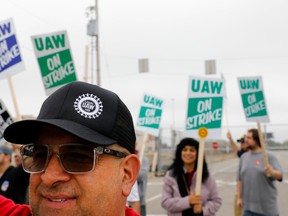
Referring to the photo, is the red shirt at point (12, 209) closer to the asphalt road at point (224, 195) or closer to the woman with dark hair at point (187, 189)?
the woman with dark hair at point (187, 189)

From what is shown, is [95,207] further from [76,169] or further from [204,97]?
[204,97]

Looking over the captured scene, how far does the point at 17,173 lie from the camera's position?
4.58 m

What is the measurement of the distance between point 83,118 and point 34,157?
0.73 ft

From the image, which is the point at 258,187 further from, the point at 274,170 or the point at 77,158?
the point at 77,158

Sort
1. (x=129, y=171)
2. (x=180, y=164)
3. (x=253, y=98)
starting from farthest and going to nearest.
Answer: (x=253, y=98) → (x=180, y=164) → (x=129, y=171)

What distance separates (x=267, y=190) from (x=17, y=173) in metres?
3.02

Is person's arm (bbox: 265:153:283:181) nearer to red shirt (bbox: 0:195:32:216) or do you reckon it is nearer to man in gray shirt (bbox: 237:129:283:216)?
man in gray shirt (bbox: 237:129:283:216)

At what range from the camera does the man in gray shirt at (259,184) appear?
531 cm

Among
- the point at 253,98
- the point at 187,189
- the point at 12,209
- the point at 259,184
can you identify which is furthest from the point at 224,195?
the point at 12,209

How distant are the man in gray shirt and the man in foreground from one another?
420cm

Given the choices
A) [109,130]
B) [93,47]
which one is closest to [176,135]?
[93,47]

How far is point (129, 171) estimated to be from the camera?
5.09ft

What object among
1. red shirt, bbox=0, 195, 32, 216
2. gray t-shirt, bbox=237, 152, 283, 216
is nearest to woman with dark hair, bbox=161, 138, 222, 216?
gray t-shirt, bbox=237, 152, 283, 216

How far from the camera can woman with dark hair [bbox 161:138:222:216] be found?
426 cm
